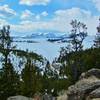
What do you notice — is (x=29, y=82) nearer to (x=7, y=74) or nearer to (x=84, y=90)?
(x=7, y=74)

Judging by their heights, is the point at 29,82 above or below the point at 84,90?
below

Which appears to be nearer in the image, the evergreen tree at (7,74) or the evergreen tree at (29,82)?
the evergreen tree at (7,74)

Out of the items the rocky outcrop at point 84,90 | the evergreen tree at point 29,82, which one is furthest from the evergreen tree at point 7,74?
the rocky outcrop at point 84,90

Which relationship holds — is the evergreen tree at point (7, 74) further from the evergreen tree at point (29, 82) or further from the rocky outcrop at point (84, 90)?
the rocky outcrop at point (84, 90)

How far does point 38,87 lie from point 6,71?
5.04 metres

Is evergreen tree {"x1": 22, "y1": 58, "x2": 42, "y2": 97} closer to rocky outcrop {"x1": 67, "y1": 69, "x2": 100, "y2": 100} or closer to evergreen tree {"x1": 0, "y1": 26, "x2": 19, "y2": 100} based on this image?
evergreen tree {"x1": 0, "y1": 26, "x2": 19, "y2": 100}

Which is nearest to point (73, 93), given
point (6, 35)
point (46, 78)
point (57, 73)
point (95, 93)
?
point (95, 93)

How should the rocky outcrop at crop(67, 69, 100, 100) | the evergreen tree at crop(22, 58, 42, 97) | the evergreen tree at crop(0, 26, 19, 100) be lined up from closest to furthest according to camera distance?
the rocky outcrop at crop(67, 69, 100, 100) < the evergreen tree at crop(0, 26, 19, 100) < the evergreen tree at crop(22, 58, 42, 97)

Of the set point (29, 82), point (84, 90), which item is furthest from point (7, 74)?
point (84, 90)

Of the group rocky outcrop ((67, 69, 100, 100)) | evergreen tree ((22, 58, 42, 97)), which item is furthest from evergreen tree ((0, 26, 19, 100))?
rocky outcrop ((67, 69, 100, 100))

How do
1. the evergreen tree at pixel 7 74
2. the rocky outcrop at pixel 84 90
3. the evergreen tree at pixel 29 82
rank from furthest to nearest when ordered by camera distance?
1. the evergreen tree at pixel 29 82
2. the evergreen tree at pixel 7 74
3. the rocky outcrop at pixel 84 90

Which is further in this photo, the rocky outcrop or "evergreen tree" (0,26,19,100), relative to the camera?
"evergreen tree" (0,26,19,100)

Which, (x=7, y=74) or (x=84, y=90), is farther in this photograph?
(x=7, y=74)

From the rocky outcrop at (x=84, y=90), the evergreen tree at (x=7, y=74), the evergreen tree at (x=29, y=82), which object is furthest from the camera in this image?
the evergreen tree at (x=29, y=82)
